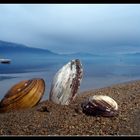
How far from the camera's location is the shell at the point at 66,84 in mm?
8130

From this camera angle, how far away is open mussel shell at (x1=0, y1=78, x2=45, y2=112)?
7.63 m

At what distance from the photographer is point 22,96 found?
7.71 m

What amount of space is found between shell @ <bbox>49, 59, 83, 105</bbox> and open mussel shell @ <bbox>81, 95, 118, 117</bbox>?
0.99 m

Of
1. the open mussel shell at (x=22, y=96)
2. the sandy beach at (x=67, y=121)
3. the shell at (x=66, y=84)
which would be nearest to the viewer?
the sandy beach at (x=67, y=121)

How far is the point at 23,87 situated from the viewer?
7863mm

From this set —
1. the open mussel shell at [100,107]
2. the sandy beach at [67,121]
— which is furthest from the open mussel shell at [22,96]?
the open mussel shell at [100,107]

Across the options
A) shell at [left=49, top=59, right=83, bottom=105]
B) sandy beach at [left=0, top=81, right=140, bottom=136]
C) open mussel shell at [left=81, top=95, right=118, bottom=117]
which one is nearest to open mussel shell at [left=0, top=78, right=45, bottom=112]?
sandy beach at [left=0, top=81, right=140, bottom=136]

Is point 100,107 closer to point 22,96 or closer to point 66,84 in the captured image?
point 66,84

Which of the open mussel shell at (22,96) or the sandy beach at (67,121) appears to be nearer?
the sandy beach at (67,121)

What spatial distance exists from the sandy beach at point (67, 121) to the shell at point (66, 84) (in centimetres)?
19

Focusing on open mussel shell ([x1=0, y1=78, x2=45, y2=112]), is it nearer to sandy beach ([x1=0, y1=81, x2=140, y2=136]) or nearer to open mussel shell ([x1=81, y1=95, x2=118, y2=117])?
sandy beach ([x1=0, y1=81, x2=140, y2=136])

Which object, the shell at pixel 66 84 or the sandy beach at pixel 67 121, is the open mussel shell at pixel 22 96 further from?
the shell at pixel 66 84
